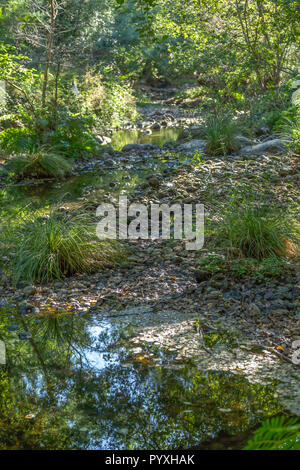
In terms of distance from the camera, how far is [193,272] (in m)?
4.29

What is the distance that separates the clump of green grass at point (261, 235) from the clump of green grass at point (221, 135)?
4.98m

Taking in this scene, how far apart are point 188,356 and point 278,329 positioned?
0.71 metres

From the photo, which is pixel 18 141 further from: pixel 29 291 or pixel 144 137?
pixel 29 291

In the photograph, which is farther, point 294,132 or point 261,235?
point 294,132

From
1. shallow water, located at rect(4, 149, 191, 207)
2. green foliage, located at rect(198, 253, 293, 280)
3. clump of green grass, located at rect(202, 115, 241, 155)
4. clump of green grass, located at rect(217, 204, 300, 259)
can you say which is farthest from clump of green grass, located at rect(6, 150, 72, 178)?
green foliage, located at rect(198, 253, 293, 280)

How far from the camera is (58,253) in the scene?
438 centimetres

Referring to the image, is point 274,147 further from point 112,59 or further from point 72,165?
point 112,59

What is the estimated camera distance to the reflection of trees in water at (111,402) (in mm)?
2227

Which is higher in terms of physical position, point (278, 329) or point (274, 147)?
point (274, 147)

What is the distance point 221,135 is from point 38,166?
3663mm

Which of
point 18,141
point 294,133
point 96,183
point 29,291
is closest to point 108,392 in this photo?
point 29,291

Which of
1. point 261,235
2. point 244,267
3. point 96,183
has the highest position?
point 96,183

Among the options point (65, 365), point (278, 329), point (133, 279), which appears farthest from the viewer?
point (133, 279)
